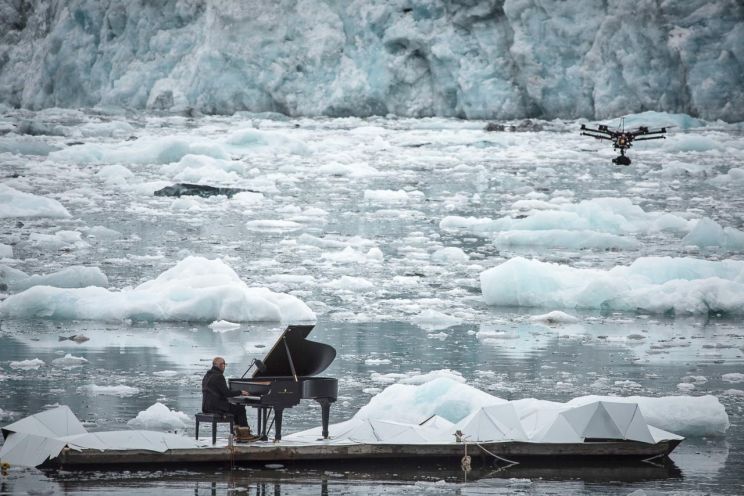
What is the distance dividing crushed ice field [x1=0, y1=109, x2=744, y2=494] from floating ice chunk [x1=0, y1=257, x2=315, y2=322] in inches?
0.9

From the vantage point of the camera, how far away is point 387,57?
3947cm

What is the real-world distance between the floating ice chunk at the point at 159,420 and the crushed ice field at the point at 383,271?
0.10 feet

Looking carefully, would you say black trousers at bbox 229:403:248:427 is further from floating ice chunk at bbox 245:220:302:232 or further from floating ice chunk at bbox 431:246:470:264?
floating ice chunk at bbox 245:220:302:232

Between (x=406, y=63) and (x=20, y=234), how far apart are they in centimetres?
2184

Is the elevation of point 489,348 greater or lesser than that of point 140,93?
lesser

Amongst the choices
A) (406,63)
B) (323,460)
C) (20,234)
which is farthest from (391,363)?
(406,63)

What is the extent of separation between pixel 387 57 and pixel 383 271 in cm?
2350

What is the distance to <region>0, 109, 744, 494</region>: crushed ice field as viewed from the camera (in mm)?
9719

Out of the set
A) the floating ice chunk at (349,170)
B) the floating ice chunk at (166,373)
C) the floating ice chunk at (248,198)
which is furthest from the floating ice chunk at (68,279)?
the floating ice chunk at (349,170)

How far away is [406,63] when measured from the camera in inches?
1560

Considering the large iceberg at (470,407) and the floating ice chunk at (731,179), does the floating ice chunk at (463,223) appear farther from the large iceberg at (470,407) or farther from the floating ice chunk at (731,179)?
the large iceberg at (470,407)

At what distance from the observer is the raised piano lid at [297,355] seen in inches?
292

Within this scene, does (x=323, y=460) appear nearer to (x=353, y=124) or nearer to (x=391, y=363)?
(x=391, y=363)

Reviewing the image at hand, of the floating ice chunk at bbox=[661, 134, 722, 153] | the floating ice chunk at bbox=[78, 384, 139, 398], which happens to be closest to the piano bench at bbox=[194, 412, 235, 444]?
the floating ice chunk at bbox=[78, 384, 139, 398]
